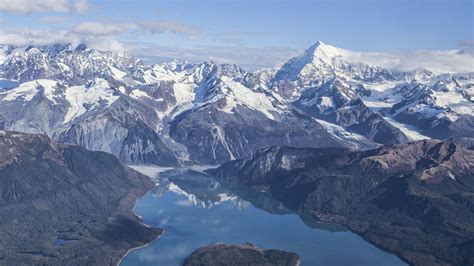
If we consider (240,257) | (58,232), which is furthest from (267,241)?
(58,232)

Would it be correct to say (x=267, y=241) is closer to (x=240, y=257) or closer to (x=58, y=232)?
(x=240, y=257)

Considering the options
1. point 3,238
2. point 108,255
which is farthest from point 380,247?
point 3,238

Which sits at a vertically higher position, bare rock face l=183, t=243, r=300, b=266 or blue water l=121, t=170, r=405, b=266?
bare rock face l=183, t=243, r=300, b=266

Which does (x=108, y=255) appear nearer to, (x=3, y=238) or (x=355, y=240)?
(x=3, y=238)

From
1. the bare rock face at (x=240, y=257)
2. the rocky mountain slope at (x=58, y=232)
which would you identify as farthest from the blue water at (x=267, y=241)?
the rocky mountain slope at (x=58, y=232)

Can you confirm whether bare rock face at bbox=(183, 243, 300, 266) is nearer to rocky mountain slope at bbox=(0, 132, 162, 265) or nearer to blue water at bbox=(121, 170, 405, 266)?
blue water at bbox=(121, 170, 405, 266)

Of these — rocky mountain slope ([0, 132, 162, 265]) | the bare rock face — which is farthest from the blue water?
rocky mountain slope ([0, 132, 162, 265])

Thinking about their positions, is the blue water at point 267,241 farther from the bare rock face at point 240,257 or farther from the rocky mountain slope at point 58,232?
the rocky mountain slope at point 58,232

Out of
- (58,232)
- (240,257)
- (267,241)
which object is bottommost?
(58,232)
